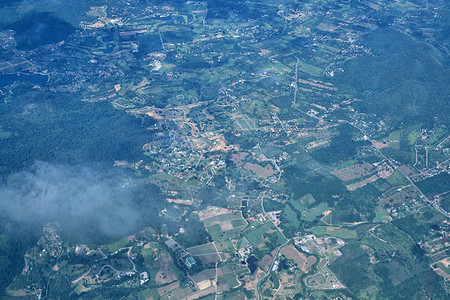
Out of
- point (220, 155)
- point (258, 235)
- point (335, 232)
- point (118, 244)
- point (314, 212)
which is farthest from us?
point (220, 155)

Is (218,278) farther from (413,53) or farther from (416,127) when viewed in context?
(413,53)

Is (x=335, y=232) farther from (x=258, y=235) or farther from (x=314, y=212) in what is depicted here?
(x=258, y=235)

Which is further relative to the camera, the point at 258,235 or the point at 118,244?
the point at 258,235

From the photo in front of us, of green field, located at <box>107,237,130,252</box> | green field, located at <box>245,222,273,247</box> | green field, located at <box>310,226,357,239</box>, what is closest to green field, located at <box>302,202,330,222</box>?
green field, located at <box>310,226,357,239</box>

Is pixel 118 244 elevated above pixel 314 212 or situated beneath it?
situated beneath

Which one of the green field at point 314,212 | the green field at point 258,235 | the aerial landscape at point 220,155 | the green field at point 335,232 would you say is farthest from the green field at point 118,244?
the green field at point 335,232

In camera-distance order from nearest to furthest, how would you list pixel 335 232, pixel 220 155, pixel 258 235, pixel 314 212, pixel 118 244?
pixel 118 244 → pixel 258 235 → pixel 335 232 → pixel 314 212 → pixel 220 155

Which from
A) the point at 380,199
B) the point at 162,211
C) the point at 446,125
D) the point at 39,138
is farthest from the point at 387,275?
the point at 39,138

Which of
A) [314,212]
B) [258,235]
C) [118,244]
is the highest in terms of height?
[314,212]

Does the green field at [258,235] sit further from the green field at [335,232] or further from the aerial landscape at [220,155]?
the green field at [335,232]

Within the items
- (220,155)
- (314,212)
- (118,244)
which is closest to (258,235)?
(314,212)
